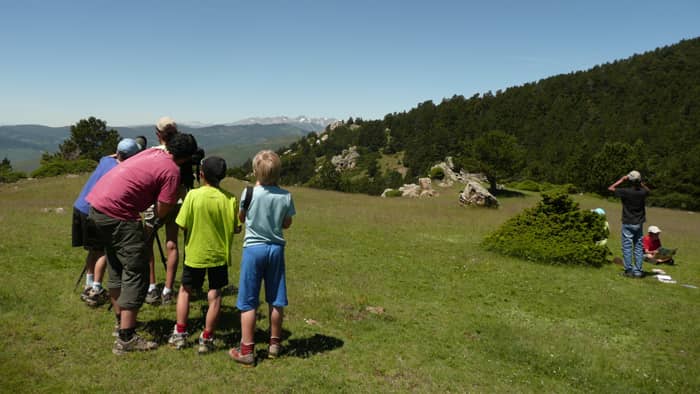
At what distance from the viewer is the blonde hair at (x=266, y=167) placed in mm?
5664

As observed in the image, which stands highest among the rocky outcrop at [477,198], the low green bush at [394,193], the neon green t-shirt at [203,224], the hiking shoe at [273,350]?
the neon green t-shirt at [203,224]

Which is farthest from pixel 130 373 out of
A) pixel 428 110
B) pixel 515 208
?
pixel 428 110

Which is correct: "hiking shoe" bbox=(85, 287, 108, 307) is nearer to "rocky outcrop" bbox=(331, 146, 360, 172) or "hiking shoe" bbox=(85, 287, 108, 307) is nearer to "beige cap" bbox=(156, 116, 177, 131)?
"beige cap" bbox=(156, 116, 177, 131)

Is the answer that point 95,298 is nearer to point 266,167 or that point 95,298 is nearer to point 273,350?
point 273,350

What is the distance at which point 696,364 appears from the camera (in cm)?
727

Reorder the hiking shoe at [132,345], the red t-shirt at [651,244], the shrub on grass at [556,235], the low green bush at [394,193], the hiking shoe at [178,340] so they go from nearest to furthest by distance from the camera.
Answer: the hiking shoe at [132,345], the hiking shoe at [178,340], the shrub on grass at [556,235], the red t-shirt at [651,244], the low green bush at [394,193]

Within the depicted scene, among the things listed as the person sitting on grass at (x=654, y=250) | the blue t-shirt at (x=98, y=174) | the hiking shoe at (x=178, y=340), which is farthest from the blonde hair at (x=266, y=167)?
the person sitting on grass at (x=654, y=250)

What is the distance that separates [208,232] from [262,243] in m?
0.76

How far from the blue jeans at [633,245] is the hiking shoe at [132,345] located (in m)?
13.3

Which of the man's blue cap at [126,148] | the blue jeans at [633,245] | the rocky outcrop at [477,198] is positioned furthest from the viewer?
the rocky outcrop at [477,198]

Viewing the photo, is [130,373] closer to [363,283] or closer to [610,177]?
[363,283]

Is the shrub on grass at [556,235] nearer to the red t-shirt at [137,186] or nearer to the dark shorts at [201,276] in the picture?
the dark shorts at [201,276]

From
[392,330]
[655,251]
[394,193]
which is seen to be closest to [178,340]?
[392,330]

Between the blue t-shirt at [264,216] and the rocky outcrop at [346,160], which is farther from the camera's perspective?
the rocky outcrop at [346,160]
